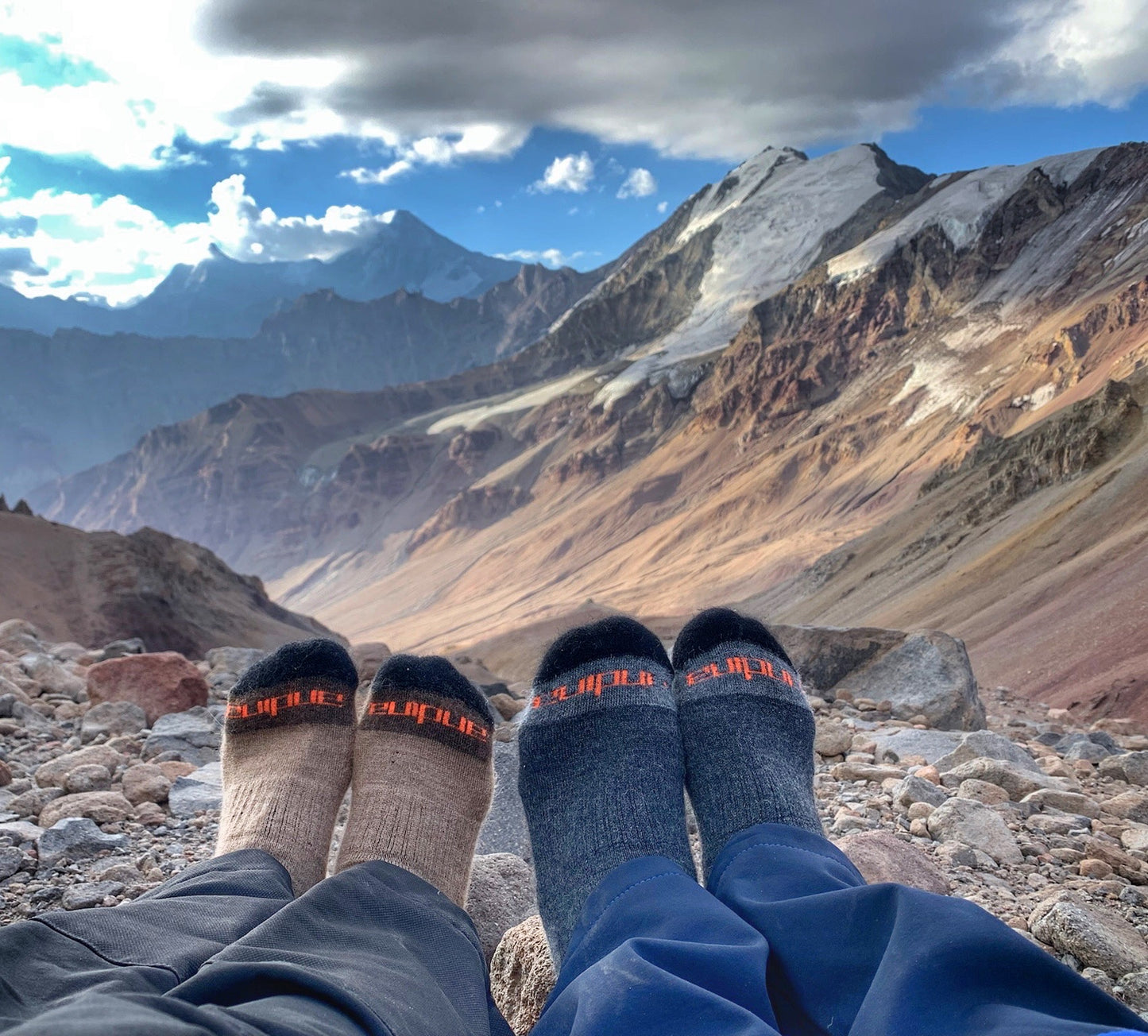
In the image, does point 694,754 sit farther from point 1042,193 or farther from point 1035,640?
point 1042,193

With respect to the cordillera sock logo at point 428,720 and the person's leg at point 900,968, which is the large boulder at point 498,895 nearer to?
the cordillera sock logo at point 428,720

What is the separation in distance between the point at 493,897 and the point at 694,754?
469 millimetres

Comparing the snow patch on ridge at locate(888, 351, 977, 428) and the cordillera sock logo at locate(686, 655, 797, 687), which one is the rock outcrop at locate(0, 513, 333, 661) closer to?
the cordillera sock logo at locate(686, 655, 797, 687)

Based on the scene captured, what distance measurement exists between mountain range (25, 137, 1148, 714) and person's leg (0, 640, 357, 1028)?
4052mm

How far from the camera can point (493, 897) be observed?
175 centimetres

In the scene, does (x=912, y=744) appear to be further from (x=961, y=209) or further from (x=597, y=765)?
(x=961, y=209)

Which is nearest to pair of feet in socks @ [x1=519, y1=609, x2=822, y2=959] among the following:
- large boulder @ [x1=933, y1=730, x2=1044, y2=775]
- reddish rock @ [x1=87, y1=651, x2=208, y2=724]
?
large boulder @ [x1=933, y1=730, x2=1044, y2=775]

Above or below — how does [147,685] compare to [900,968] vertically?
above

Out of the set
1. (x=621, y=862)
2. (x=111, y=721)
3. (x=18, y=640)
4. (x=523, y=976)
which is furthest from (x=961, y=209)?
(x=523, y=976)

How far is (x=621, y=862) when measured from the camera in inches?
55.1

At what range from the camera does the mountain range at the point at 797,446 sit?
397 inches

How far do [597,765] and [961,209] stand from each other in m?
33.6

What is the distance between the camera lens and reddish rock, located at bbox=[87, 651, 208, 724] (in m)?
2.73

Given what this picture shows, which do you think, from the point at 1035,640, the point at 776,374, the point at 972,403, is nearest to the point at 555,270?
the point at 776,374
